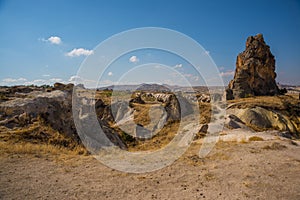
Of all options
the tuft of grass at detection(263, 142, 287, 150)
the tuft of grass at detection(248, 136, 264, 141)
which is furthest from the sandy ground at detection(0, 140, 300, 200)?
the tuft of grass at detection(248, 136, 264, 141)

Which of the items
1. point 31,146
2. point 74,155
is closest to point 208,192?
point 74,155

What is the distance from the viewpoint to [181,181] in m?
5.57

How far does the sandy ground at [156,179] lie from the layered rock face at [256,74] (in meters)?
30.0

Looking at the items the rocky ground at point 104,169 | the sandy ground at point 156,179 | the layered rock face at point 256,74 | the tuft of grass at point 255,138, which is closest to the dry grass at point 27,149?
the rocky ground at point 104,169

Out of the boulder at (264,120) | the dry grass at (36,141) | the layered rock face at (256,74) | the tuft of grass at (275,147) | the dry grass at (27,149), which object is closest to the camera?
the dry grass at (27,149)

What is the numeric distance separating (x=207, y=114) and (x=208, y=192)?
57.5 ft

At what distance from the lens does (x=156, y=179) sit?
572 cm

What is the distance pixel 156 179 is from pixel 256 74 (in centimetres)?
3761

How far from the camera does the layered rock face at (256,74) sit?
35188 mm

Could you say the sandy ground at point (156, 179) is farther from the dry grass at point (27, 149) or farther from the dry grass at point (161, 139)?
the dry grass at point (161, 139)

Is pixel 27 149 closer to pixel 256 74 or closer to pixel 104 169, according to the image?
pixel 104 169

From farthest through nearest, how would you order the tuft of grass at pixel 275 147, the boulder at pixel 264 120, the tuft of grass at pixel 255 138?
the boulder at pixel 264 120 < the tuft of grass at pixel 255 138 < the tuft of grass at pixel 275 147

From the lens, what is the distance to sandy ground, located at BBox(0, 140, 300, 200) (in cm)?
467

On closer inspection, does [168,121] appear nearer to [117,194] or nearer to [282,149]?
[282,149]
